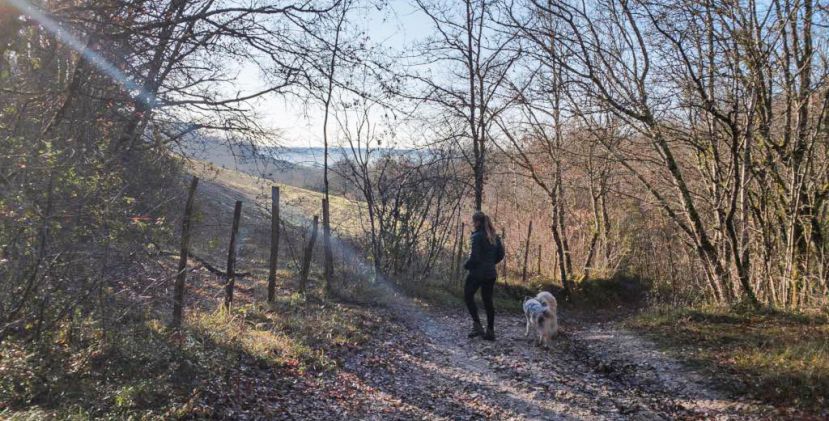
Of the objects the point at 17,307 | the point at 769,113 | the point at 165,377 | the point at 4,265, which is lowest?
the point at 165,377

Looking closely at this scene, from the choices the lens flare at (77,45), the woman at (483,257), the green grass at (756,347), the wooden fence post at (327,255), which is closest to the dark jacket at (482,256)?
the woman at (483,257)

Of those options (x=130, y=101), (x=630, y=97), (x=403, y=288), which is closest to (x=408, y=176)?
(x=403, y=288)

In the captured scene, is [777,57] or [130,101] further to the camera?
[777,57]

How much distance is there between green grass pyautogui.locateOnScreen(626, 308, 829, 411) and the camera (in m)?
5.32

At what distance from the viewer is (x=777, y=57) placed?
9.23 metres

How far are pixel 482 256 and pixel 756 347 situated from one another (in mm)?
3733

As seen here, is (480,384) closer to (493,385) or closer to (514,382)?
(493,385)

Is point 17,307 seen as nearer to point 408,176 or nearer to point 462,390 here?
point 462,390

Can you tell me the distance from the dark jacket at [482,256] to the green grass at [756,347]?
2.70 metres

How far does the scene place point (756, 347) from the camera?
6.70 m

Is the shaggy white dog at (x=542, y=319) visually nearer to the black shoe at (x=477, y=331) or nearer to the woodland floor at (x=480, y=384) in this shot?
the woodland floor at (x=480, y=384)

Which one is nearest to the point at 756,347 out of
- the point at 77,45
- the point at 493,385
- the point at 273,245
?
the point at 493,385

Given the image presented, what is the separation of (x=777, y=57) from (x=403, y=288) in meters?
8.40

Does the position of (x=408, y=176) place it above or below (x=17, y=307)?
above
